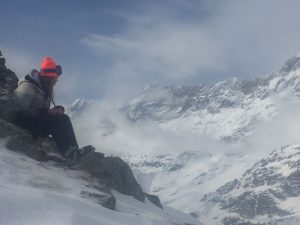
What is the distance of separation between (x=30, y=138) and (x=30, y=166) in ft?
7.01

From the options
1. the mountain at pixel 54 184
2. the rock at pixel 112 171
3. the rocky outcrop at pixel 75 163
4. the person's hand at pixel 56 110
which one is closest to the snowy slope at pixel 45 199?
the mountain at pixel 54 184

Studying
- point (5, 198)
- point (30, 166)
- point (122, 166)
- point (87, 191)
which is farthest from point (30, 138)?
point (5, 198)

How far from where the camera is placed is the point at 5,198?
9.20 metres

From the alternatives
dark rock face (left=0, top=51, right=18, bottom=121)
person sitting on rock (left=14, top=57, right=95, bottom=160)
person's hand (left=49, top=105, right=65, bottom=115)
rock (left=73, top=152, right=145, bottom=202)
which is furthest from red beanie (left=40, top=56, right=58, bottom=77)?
rock (left=73, top=152, right=145, bottom=202)

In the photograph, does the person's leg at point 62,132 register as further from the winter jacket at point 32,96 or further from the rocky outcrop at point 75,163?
the rocky outcrop at point 75,163

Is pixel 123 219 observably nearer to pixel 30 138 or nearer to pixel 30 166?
pixel 30 166

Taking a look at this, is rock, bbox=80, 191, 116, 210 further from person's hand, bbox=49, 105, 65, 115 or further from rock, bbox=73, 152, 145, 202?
rock, bbox=73, 152, 145, 202

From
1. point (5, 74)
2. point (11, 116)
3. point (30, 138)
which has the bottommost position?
point (30, 138)

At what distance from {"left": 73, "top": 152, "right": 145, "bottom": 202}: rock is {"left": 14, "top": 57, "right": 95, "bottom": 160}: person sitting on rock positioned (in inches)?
72.6

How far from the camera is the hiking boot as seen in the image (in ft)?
52.2

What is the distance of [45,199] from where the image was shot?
9.95m

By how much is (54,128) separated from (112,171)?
4.83 meters

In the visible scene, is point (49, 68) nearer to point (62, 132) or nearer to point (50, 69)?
point (50, 69)

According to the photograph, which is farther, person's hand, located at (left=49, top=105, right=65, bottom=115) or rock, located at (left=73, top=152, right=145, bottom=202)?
rock, located at (left=73, top=152, right=145, bottom=202)
